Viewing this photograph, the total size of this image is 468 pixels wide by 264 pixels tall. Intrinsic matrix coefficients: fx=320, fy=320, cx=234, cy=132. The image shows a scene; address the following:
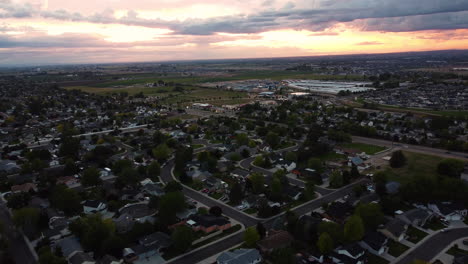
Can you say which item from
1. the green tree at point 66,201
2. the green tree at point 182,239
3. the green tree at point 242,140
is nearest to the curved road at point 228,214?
the green tree at point 182,239

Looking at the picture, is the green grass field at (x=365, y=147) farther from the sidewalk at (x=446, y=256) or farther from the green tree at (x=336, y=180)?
the sidewalk at (x=446, y=256)

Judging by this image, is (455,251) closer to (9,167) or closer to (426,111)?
(9,167)

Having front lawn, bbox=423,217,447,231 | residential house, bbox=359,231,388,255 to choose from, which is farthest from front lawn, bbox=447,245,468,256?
residential house, bbox=359,231,388,255

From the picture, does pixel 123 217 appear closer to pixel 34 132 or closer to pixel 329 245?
pixel 329 245

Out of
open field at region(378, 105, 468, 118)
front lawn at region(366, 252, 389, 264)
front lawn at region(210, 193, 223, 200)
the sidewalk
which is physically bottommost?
front lawn at region(366, 252, 389, 264)

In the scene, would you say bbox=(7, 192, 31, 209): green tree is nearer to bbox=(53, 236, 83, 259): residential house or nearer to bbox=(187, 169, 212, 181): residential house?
bbox=(53, 236, 83, 259): residential house
